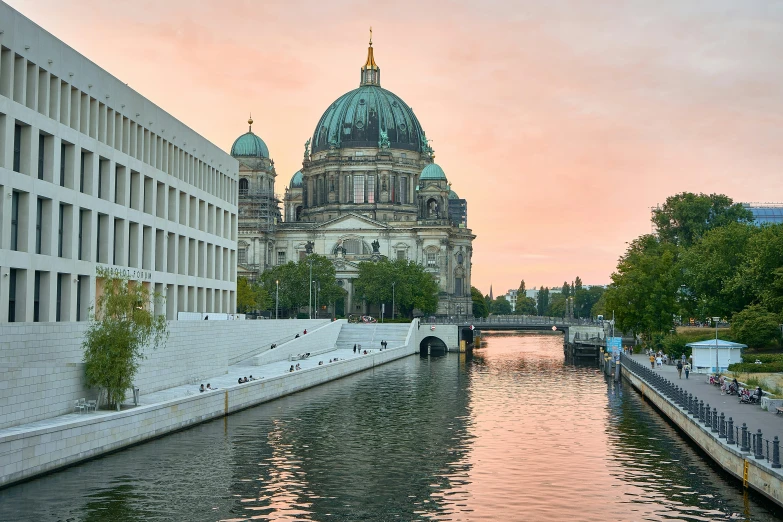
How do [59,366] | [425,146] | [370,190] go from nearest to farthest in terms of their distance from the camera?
[59,366], [370,190], [425,146]

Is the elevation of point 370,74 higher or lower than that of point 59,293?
higher

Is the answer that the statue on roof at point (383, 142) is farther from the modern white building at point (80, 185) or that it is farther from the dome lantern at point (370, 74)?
the modern white building at point (80, 185)

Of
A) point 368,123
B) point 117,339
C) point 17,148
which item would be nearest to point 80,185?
point 17,148

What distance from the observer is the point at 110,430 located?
130 feet

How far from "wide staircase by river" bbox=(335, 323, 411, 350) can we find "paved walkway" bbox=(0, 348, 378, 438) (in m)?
16.8

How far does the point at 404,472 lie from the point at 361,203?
5540 inches

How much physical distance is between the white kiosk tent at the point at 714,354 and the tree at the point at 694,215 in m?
62.2

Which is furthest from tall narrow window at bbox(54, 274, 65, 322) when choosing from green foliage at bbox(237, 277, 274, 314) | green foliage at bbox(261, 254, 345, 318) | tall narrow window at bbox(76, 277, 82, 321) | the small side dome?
the small side dome

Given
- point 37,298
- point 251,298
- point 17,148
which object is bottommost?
point 37,298

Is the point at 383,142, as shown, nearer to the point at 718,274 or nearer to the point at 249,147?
the point at 249,147

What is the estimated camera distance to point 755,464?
3262cm

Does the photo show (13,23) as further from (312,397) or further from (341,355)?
(341,355)

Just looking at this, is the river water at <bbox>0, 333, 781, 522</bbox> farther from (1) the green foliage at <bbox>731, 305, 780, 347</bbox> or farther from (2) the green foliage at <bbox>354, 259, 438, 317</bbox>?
(2) the green foliage at <bbox>354, 259, 438, 317</bbox>

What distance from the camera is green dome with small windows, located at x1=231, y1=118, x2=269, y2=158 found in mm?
169500
